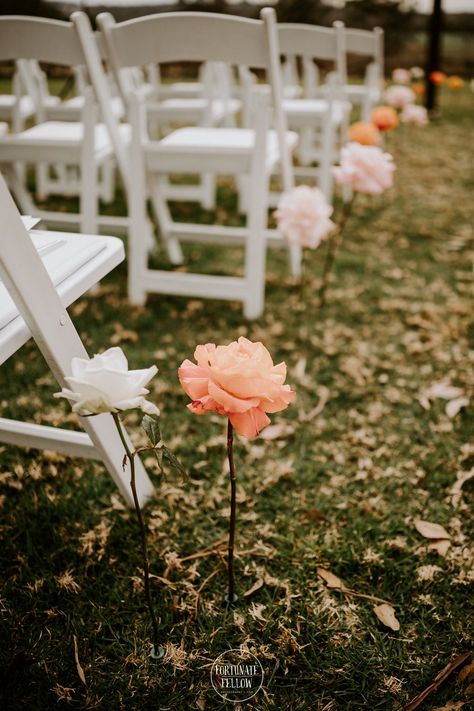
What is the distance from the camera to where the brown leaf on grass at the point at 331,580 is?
131 centimetres

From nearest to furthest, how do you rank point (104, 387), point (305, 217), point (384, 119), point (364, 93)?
point (104, 387), point (305, 217), point (384, 119), point (364, 93)

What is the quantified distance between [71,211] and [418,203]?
2283 millimetres

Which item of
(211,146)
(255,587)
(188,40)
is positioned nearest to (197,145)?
(211,146)

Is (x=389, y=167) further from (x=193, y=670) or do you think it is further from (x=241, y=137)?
(x=193, y=670)

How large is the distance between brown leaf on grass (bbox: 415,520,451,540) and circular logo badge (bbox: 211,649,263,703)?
21.5 inches

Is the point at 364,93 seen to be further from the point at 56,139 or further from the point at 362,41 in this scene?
the point at 56,139

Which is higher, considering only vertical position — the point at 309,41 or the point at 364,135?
the point at 309,41

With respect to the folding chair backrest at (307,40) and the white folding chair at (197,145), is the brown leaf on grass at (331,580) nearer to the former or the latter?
the white folding chair at (197,145)

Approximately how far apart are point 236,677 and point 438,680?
38 centimetres

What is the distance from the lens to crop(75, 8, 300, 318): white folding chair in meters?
1.99

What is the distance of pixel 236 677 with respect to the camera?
3.63ft

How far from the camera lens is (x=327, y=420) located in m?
1.87

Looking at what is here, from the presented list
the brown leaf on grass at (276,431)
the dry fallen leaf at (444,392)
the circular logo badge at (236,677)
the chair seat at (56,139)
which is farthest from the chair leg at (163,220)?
the circular logo badge at (236,677)

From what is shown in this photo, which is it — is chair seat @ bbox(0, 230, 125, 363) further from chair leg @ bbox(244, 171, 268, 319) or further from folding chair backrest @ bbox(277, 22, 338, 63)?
folding chair backrest @ bbox(277, 22, 338, 63)
